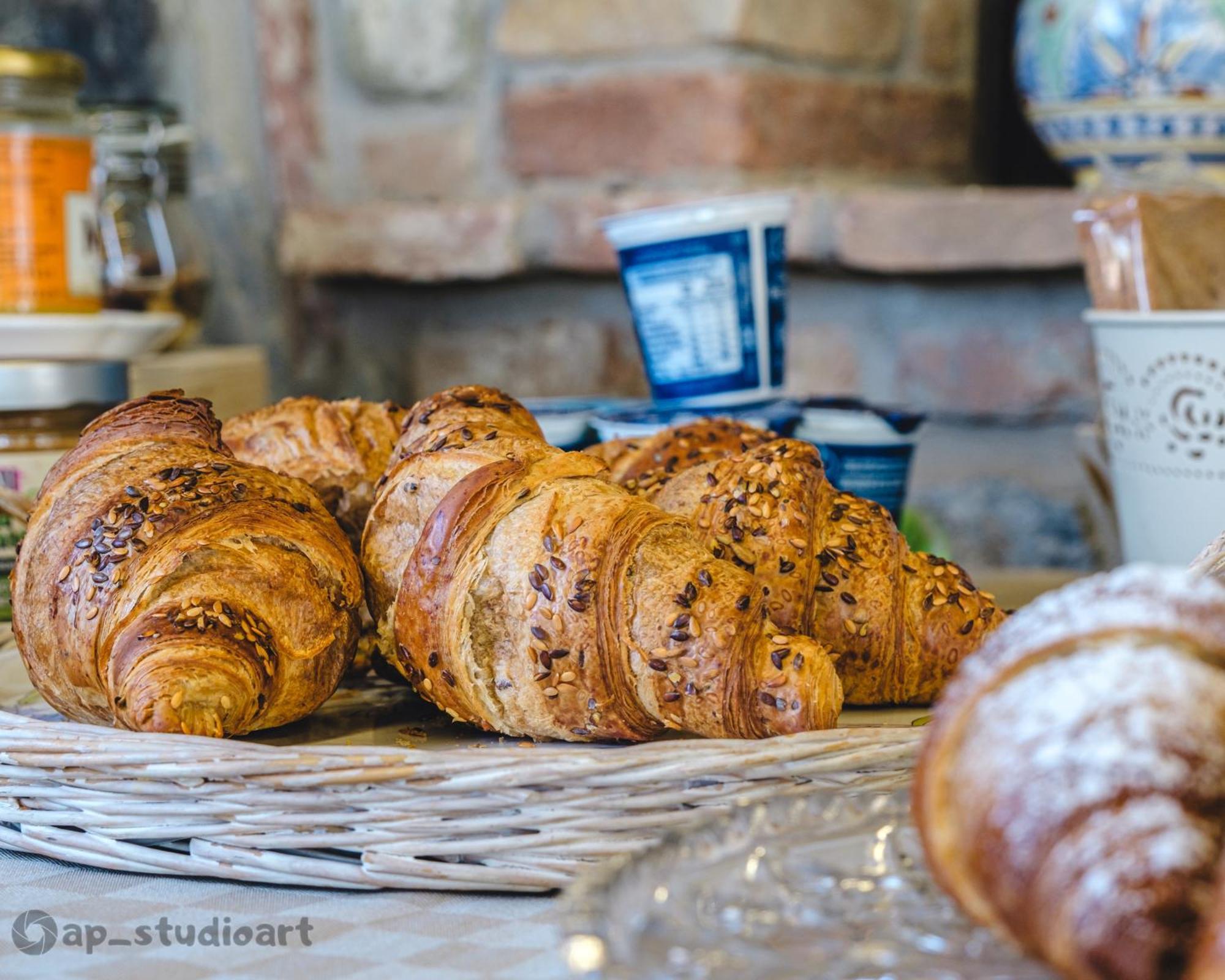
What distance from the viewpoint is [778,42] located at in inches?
A: 62.9

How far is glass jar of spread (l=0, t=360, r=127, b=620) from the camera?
3.59ft

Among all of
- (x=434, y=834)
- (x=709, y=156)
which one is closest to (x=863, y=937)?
(x=434, y=834)

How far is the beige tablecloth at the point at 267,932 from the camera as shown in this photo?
612 mm

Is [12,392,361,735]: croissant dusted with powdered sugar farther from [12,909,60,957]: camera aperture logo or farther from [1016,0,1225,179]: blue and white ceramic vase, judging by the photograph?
[1016,0,1225,179]: blue and white ceramic vase

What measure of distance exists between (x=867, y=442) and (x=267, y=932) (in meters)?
0.67

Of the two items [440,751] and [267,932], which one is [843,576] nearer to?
[440,751]

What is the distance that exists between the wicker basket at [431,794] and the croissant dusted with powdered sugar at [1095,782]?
0.19 m

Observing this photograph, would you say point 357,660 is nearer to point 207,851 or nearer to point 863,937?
point 207,851

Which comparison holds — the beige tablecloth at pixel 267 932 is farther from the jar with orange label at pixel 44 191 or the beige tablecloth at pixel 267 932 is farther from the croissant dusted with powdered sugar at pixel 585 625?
the jar with orange label at pixel 44 191

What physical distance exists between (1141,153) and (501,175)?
732mm

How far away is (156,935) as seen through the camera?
0.65 m

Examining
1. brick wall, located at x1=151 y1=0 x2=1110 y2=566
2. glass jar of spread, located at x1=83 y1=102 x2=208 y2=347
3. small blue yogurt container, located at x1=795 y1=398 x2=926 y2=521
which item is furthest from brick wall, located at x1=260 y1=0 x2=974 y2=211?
small blue yogurt container, located at x1=795 y1=398 x2=926 y2=521

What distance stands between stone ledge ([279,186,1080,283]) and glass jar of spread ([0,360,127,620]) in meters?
0.64

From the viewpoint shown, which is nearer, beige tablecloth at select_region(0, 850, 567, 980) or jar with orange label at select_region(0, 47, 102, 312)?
beige tablecloth at select_region(0, 850, 567, 980)
